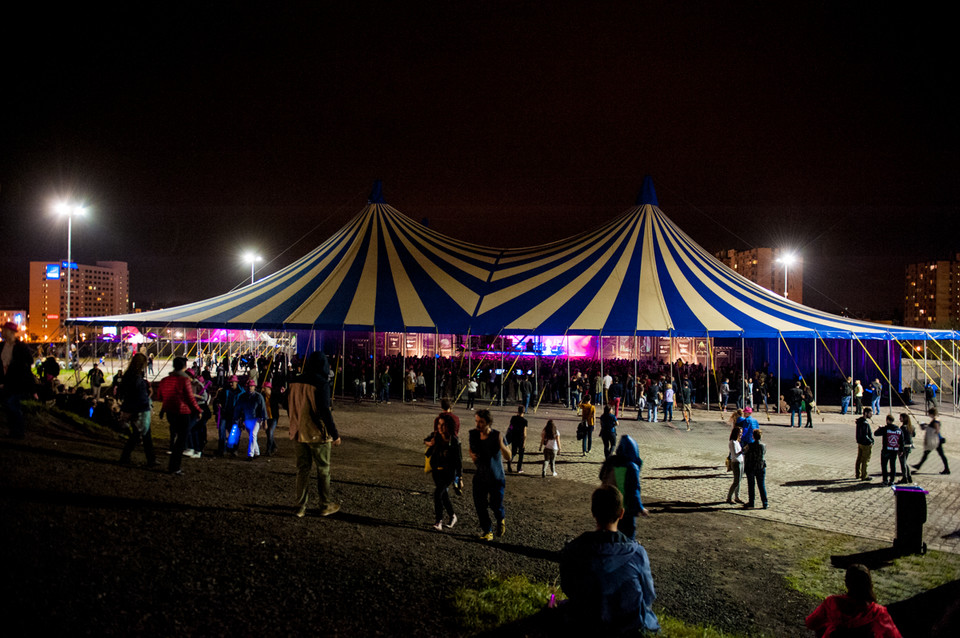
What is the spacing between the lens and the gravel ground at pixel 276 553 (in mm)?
3307

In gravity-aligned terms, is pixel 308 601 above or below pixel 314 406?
below

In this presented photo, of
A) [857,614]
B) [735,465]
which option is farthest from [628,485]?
[735,465]

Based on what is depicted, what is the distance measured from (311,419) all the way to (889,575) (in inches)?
207

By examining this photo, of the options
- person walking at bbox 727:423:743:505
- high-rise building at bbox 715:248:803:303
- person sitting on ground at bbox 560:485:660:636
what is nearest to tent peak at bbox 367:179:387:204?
person walking at bbox 727:423:743:505

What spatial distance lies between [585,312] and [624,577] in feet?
40.1

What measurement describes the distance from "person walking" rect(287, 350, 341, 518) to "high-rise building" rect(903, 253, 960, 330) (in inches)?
5936

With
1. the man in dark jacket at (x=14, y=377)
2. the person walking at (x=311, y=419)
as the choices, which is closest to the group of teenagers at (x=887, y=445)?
the person walking at (x=311, y=419)

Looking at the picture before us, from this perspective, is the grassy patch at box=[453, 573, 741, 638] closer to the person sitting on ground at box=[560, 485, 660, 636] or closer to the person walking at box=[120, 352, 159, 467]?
the person sitting on ground at box=[560, 485, 660, 636]

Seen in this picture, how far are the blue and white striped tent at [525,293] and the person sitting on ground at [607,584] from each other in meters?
11.4

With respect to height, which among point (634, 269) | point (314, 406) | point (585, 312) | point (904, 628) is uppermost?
point (634, 269)

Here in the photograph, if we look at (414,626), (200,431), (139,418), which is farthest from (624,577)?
(200,431)

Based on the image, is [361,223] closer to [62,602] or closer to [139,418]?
[139,418]

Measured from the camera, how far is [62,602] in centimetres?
308

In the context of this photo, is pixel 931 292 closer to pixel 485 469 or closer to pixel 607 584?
pixel 485 469
